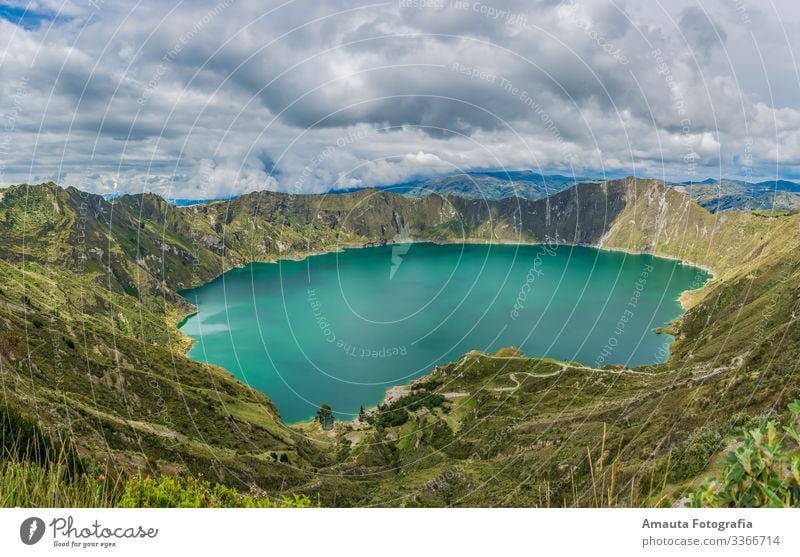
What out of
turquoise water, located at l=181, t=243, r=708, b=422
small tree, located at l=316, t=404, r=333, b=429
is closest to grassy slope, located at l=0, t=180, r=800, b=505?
small tree, located at l=316, t=404, r=333, b=429

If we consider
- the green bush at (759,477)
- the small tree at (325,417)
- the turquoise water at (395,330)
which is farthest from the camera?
the turquoise water at (395,330)

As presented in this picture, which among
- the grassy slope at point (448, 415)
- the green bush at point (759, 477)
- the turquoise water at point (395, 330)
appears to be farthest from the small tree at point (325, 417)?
the green bush at point (759, 477)

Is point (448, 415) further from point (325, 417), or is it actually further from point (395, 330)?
point (395, 330)

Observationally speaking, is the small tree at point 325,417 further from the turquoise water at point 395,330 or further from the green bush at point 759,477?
the green bush at point 759,477

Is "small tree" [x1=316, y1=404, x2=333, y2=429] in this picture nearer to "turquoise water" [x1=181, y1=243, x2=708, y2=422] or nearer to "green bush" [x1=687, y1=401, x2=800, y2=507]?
"turquoise water" [x1=181, y1=243, x2=708, y2=422]

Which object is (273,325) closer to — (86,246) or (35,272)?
(35,272)
